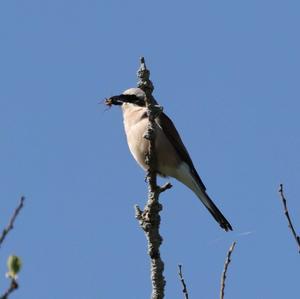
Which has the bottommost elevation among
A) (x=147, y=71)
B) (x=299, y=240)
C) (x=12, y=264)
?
(x=12, y=264)

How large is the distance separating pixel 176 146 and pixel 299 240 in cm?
395

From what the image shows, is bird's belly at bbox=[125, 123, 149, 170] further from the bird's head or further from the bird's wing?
the bird's head

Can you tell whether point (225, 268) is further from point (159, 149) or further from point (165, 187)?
point (159, 149)

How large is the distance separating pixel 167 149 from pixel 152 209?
2.60 meters

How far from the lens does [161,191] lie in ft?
12.3

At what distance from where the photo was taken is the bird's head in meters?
6.37

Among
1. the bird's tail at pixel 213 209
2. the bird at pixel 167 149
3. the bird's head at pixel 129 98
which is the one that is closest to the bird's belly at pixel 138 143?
the bird at pixel 167 149

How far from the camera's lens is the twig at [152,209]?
3.12 m

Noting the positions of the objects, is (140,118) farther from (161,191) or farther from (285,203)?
(285,203)

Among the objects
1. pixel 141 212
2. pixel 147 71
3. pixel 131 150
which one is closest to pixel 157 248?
pixel 141 212

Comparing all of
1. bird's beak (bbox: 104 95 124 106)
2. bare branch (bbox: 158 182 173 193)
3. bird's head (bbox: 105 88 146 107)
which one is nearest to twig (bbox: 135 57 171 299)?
bare branch (bbox: 158 182 173 193)

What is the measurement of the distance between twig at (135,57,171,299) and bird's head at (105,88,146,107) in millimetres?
2519

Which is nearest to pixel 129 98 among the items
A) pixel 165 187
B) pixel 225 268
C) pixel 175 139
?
pixel 175 139

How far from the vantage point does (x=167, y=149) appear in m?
6.11
